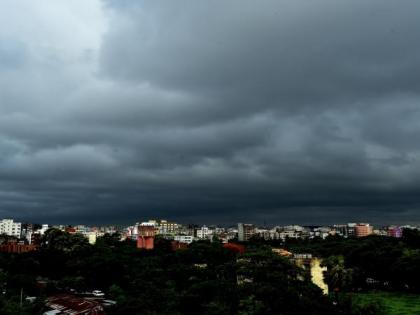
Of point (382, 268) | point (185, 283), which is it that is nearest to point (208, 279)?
point (185, 283)

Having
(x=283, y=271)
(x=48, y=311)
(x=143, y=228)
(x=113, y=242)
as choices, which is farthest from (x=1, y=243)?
(x=283, y=271)

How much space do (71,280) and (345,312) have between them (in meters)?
43.9

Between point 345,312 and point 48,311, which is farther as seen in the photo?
point 48,311

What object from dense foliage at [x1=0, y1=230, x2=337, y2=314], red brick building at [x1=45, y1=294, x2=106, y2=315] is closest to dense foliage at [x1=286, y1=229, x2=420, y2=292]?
dense foliage at [x1=0, y1=230, x2=337, y2=314]

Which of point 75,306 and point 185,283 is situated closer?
point 75,306

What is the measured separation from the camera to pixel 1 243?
111875mm

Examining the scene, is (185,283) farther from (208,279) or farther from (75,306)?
(75,306)

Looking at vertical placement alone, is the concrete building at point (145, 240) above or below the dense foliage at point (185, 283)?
above

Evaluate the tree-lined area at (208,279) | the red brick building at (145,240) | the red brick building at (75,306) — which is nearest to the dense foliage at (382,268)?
the tree-lined area at (208,279)

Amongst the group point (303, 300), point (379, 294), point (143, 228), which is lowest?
point (379, 294)

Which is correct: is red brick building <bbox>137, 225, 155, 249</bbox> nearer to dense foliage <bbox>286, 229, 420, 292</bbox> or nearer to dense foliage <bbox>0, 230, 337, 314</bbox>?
dense foliage <bbox>0, 230, 337, 314</bbox>

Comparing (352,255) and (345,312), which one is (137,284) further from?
Result: (352,255)

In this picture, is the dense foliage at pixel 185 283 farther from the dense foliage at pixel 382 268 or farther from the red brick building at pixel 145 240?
the red brick building at pixel 145 240

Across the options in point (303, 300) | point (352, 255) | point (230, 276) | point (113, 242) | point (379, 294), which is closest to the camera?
point (303, 300)
